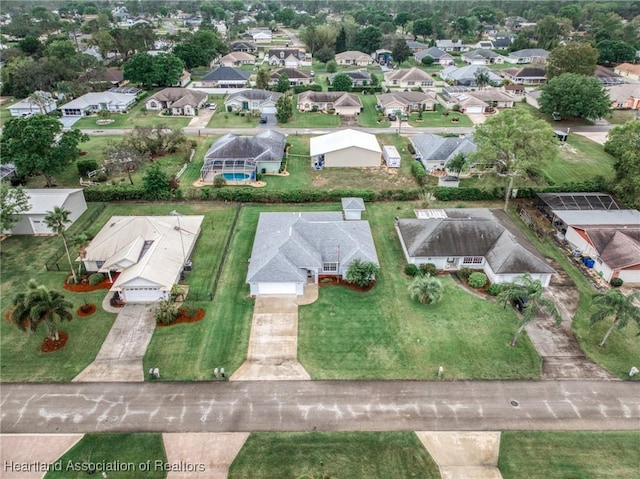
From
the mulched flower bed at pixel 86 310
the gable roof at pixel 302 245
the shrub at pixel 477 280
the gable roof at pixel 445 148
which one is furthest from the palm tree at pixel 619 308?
the mulched flower bed at pixel 86 310

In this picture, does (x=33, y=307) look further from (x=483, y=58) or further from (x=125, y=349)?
(x=483, y=58)

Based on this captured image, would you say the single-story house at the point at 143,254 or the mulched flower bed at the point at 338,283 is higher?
the single-story house at the point at 143,254

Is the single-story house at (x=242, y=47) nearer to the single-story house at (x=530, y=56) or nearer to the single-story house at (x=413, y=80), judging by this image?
the single-story house at (x=413, y=80)

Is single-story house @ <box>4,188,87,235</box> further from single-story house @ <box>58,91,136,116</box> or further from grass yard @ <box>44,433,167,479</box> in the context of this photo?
single-story house @ <box>58,91,136,116</box>

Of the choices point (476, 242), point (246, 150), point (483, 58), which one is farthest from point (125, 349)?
point (483, 58)

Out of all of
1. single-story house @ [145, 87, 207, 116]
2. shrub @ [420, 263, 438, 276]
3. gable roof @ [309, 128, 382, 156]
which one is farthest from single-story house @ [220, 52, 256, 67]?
shrub @ [420, 263, 438, 276]

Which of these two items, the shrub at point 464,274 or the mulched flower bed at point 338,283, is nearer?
the mulched flower bed at point 338,283
